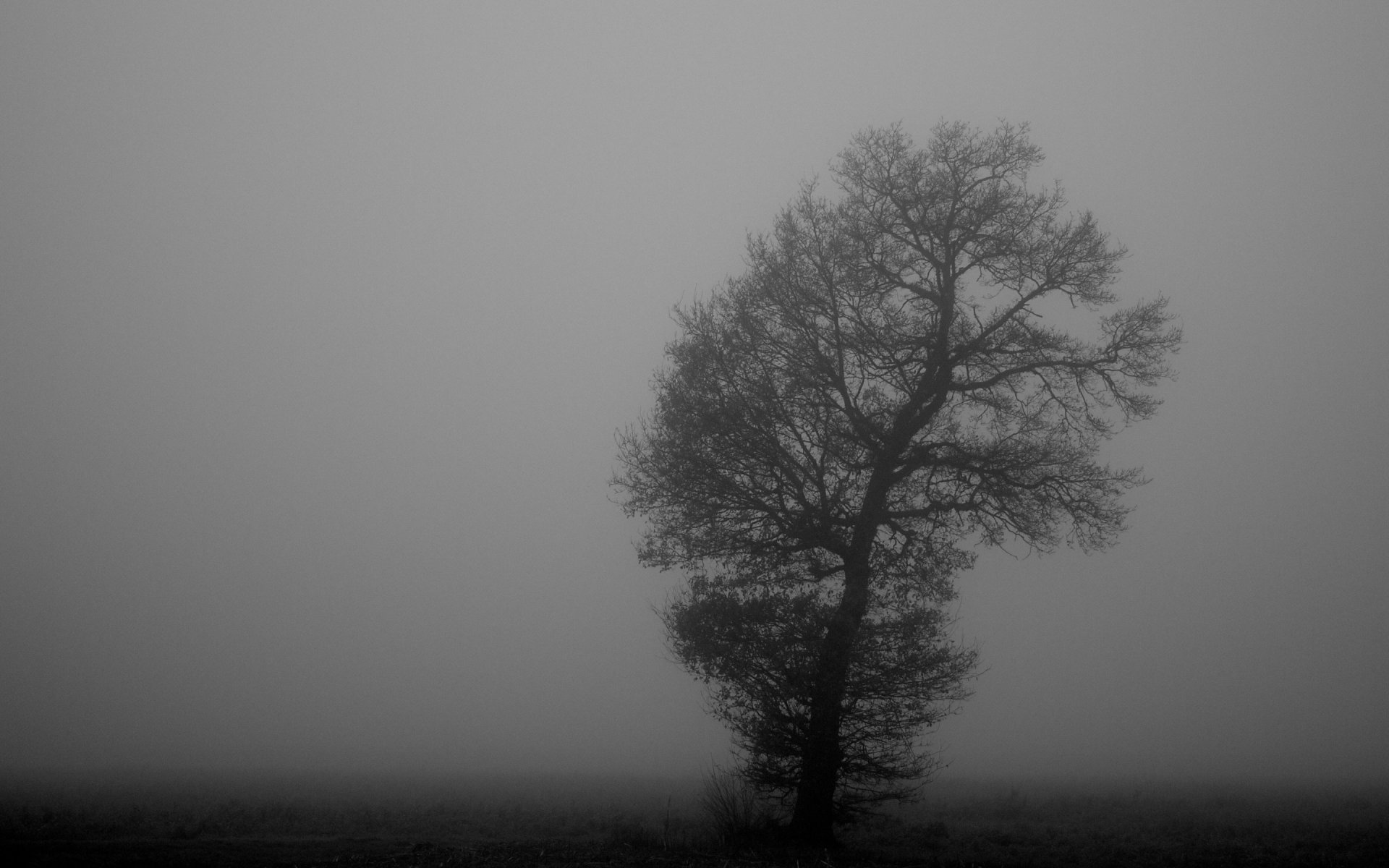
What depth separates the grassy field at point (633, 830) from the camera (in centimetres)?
1116

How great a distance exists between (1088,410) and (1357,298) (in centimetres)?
18586

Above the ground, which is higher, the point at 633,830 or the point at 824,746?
the point at 824,746

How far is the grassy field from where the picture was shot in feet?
36.6

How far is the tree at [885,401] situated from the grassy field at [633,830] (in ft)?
8.87

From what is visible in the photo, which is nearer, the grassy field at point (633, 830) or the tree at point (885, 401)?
the grassy field at point (633, 830)

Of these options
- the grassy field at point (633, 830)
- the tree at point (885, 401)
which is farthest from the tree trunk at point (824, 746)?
the grassy field at point (633, 830)

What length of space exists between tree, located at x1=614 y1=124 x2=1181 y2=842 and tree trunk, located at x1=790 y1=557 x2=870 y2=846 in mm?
30

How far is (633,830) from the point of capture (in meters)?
13.2

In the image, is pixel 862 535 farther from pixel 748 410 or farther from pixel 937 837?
pixel 937 837

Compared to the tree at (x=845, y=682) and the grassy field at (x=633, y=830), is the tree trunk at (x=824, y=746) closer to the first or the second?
the tree at (x=845, y=682)

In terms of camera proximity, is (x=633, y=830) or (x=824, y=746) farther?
(x=633, y=830)

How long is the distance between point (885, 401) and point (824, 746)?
18.6ft

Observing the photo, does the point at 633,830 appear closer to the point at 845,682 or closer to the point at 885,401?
the point at 845,682

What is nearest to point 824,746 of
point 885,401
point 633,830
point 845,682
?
point 845,682
